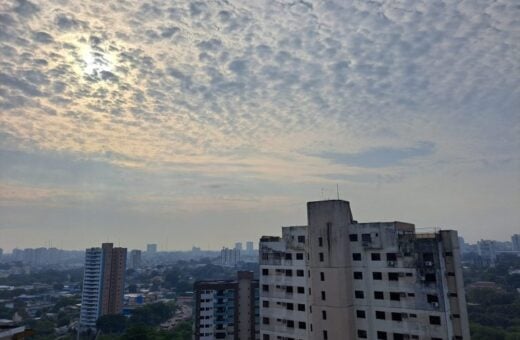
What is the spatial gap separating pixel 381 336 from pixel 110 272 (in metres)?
115

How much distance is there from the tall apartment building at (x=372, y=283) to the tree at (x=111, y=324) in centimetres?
7629

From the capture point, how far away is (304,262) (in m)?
40.4

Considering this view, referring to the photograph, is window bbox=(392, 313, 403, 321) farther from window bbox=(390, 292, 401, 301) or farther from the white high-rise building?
the white high-rise building

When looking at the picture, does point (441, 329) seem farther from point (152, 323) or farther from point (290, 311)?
point (152, 323)

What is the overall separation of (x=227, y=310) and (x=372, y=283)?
4183 cm

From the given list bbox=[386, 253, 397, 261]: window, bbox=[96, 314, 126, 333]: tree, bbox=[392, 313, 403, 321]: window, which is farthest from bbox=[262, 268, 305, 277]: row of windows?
bbox=[96, 314, 126, 333]: tree

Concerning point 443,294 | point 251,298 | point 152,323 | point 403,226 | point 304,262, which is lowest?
point 152,323

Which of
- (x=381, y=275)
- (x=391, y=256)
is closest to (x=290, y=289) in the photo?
(x=381, y=275)

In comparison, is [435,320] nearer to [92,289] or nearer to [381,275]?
[381,275]

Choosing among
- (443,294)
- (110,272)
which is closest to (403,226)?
(443,294)

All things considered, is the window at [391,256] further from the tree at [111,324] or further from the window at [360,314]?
the tree at [111,324]

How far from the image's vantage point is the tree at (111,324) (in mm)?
99688

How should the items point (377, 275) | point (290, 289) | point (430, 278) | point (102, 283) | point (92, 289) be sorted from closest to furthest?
point (430, 278) < point (377, 275) < point (290, 289) < point (92, 289) < point (102, 283)

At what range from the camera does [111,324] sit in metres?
100
